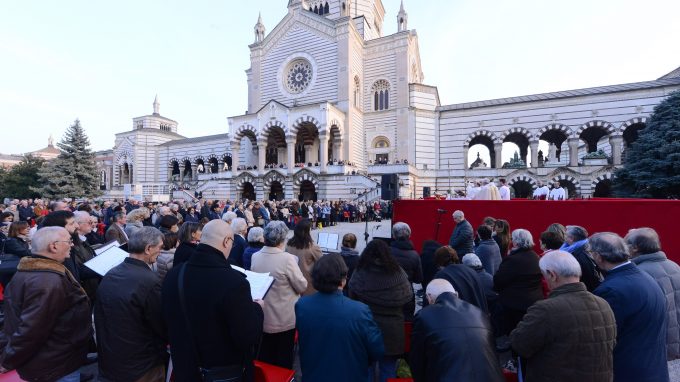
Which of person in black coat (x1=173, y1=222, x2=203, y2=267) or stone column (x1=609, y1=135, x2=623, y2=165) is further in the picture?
stone column (x1=609, y1=135, x2=623, y2=165)

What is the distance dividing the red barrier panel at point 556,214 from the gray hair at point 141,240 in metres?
7.00

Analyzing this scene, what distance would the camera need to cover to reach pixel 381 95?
29484mm

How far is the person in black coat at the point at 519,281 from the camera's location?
365 cm

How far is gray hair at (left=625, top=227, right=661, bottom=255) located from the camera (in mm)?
3217

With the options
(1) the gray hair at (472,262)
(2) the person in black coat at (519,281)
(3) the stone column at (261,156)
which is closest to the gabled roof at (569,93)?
(3) the stone column at (261,156)

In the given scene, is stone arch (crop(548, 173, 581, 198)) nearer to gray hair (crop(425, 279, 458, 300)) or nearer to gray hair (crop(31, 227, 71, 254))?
gray hair (crop(425, 279, 458, 300))

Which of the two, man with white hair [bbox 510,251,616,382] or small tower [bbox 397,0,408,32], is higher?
small tower [bbox 397,0,408,32]

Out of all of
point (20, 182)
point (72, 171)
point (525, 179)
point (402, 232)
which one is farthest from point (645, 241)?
point (20, 182)

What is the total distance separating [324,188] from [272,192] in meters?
6.96

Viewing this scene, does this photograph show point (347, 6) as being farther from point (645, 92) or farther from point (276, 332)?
point (276, 332)

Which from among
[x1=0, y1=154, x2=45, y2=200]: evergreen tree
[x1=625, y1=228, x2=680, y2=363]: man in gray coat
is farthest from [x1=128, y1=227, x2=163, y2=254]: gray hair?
[x1=0, y1=154, x2=45, y2=200]: evergreen tree

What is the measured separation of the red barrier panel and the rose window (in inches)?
945

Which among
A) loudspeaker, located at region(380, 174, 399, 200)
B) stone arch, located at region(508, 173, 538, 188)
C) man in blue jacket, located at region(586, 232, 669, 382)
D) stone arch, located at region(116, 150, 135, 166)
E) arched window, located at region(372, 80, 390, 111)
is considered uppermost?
arched window, located at region(372, 80, 390, 111)

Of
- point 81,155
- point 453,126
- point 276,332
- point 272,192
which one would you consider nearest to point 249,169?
point 272,192
